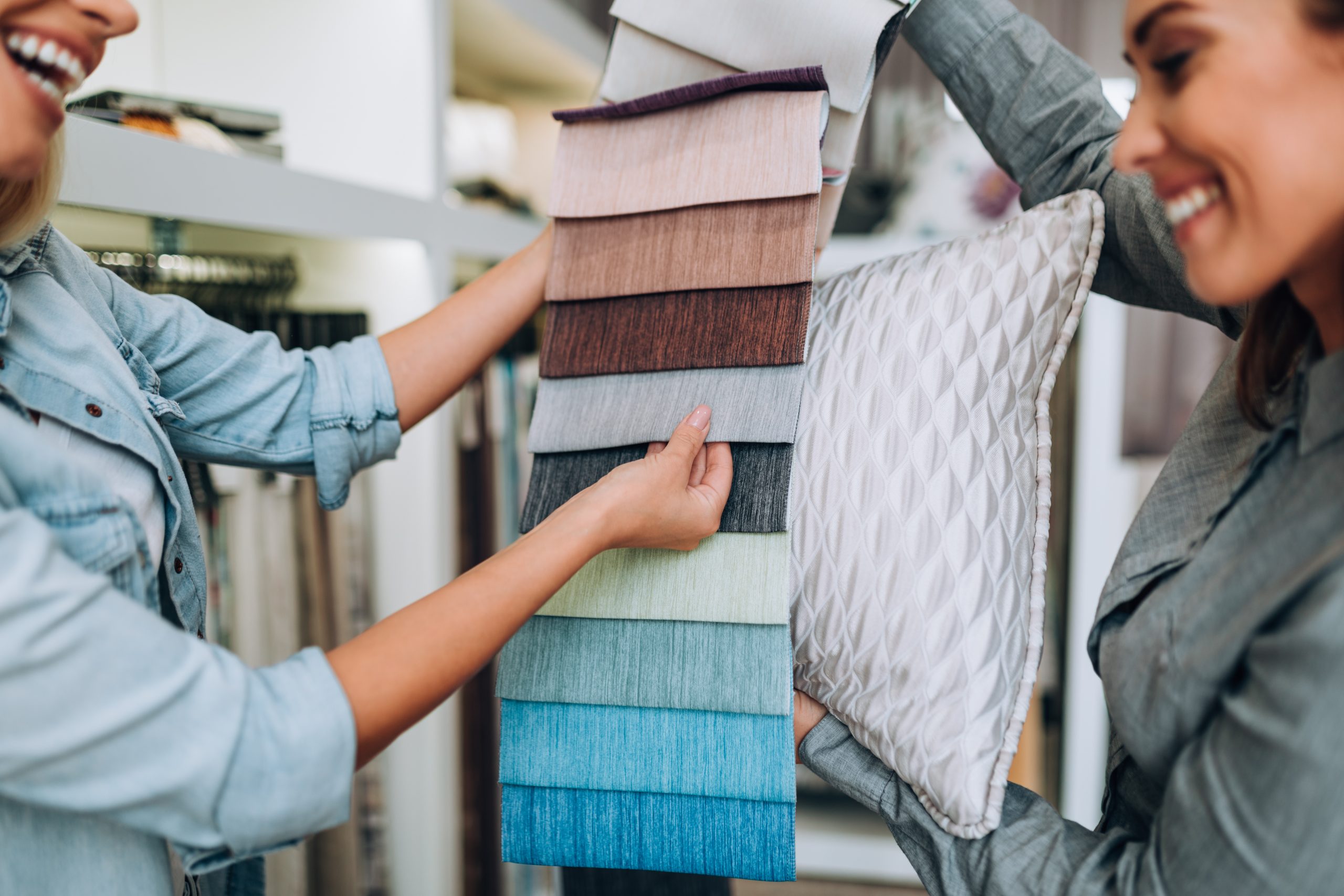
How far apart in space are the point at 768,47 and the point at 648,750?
0.64m

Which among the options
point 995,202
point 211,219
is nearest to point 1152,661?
point 211,219

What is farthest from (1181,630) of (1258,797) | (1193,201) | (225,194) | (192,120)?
(192,120)

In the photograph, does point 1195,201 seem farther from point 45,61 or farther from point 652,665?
point 45,61

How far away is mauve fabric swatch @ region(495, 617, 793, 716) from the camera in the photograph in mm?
740

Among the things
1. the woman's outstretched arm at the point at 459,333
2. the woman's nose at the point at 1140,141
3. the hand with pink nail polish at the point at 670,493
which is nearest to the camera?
the woman's nose at the point at 1140,141

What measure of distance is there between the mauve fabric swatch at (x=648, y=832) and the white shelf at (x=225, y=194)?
65 cm

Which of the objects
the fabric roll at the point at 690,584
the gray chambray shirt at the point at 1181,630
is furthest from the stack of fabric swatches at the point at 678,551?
the gray chambray shirt at the point at 1181,630

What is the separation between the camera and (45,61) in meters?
0.56

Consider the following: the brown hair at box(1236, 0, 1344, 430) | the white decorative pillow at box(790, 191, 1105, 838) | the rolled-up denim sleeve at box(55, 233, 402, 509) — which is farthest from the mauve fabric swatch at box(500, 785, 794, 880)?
the brown hair at box(1236, 0, 1344, 430)

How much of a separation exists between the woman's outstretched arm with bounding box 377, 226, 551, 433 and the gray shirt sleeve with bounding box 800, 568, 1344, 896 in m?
0.67

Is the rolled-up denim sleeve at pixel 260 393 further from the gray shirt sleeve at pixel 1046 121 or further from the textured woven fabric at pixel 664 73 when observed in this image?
the gray shirt sleeve at pixel 1046 121

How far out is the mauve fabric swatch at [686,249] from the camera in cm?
78

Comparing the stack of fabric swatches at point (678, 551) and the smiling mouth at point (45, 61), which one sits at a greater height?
the smiling mouth at point (45, 61)

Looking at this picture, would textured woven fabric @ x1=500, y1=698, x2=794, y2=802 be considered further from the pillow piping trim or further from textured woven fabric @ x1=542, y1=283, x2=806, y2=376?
textured woven fabric @ x1=542, y1=283, x2=806, y2=376
